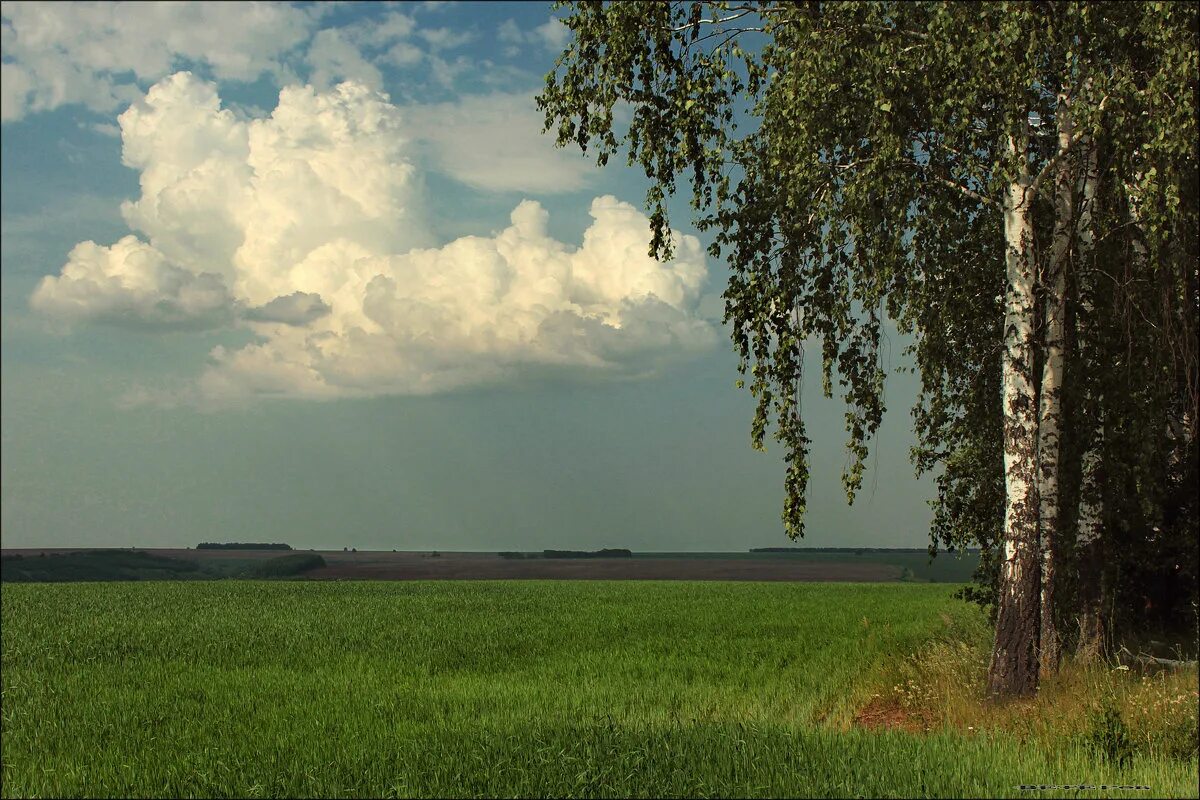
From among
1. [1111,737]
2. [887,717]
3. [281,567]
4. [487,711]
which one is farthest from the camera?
[281,567]

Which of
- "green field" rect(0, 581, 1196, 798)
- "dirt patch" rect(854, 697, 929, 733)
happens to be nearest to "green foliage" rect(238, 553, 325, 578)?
"green field" rect(0, 581, 1196, 798)

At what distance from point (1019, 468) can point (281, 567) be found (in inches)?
3421

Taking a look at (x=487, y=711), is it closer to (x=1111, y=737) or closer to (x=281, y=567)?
(x=1111, y=737)

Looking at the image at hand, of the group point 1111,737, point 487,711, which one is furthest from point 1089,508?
point 487,711

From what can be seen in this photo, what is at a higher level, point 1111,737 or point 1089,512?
point 1089,512

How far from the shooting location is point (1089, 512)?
14.8 meters

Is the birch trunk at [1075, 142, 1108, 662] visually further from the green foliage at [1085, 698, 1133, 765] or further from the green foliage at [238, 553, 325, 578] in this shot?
the green foliage at [238, 553, 325, 578]

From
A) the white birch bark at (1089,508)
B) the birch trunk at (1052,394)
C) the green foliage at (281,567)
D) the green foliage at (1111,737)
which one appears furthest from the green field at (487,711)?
the green foliage at (281,567)

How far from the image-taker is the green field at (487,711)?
9477 mm

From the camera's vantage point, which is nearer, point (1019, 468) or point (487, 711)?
point (1019, 468)

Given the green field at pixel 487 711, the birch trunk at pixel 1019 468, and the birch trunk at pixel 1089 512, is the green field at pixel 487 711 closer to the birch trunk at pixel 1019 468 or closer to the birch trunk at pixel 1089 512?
the birch trunk at pixel 1019 468

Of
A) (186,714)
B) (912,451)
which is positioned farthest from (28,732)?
(912,451)

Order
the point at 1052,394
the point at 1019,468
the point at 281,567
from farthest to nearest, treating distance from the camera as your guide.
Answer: the point at 281,567
the point at 1052,394
the point at 1019,468

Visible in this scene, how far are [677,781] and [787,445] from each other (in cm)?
595
